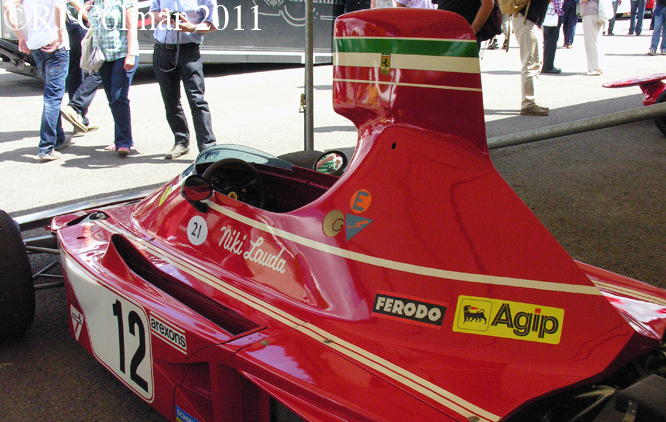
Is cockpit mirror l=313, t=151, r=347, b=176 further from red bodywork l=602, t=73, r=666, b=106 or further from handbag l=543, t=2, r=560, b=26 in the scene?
handbag l=543, t=2, r=560, b=26

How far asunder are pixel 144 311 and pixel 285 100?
6.93m

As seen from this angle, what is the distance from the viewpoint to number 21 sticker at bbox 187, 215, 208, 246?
2449mm

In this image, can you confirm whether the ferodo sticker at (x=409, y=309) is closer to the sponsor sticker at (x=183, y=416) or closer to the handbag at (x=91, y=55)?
the sponsor sticker at (x=183, y=416)

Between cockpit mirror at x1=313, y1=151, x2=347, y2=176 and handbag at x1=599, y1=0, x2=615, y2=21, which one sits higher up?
handbag at x1=599, y1=0, x2=615, y2=21

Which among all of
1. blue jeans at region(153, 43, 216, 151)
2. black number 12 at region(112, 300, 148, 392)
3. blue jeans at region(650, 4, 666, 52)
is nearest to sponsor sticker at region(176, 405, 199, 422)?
black number 12 at region(112, 300, 148, 392)

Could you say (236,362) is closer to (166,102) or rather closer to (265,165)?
(265,165)

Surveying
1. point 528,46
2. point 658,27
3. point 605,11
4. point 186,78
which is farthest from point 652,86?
point 658,27

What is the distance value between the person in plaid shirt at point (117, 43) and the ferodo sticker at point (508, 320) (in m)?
4.72

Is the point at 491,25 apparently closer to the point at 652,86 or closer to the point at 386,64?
the point at 652,86

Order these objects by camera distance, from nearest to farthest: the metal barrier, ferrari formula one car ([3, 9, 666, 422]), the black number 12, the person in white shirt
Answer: ferrari formula one car ([3, 9, 666, 422]) < the black number 12 < the metal barrier < the person in white shirt

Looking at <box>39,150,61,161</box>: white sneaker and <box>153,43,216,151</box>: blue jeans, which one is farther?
<box>39,150,61,161</box>: white sneaker

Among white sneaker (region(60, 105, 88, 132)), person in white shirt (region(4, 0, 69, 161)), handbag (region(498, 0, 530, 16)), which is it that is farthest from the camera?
handbag (region(498, 0, 530, 16))

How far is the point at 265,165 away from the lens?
305 centimetres

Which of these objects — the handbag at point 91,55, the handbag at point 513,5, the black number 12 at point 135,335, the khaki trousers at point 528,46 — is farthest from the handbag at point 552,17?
the black number 12 at point 135,335
